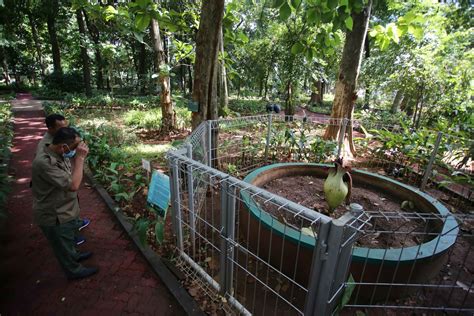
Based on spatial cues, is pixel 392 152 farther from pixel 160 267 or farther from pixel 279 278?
pixel 160 267

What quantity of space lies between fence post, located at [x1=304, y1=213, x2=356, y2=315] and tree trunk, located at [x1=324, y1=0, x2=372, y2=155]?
5.31m

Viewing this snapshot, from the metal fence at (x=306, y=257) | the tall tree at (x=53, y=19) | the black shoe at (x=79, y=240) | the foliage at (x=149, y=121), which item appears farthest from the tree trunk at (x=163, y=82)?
the tall tree at (x=53, y=19)

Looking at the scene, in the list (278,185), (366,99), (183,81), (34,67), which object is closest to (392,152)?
(278,185)

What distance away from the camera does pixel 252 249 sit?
317 centimetres

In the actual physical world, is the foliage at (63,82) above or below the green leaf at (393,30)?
below

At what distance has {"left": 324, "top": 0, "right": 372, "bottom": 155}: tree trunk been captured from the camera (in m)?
5.87

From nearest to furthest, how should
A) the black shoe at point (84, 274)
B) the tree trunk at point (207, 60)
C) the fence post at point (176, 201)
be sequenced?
the fence post at point (176, 201)
the black shoe at point (84, 274)
the tree trunk at point (207, 60)

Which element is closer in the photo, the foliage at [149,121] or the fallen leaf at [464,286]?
the fallen leaf at [464,286]

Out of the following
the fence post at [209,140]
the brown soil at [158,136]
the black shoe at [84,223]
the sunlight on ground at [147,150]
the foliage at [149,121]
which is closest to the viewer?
the black shoe at [84,223]

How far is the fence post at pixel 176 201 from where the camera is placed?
246 centimetres

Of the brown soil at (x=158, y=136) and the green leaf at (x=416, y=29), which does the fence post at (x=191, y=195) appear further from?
the brown soil at (x=158, y=136)

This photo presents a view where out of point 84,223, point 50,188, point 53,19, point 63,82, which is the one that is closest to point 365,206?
point 50,188

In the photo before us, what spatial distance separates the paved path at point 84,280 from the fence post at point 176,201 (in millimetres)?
512

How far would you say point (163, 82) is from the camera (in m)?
8.33
